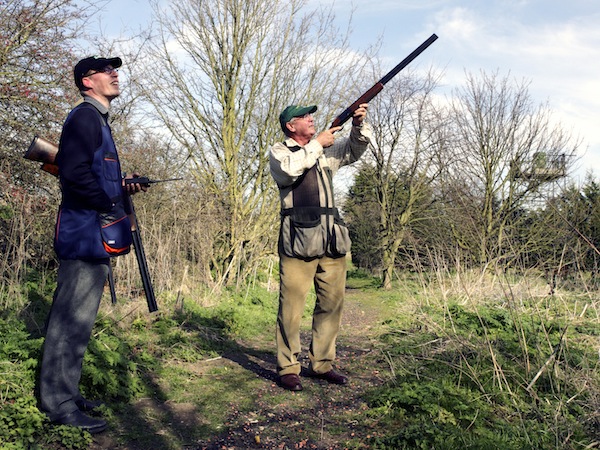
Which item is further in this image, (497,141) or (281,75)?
(497,141)

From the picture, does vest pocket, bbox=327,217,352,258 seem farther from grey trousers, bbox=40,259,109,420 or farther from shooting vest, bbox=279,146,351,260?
grey trousers, bbox=40,259,109,420

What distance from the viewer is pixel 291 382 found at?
407cm

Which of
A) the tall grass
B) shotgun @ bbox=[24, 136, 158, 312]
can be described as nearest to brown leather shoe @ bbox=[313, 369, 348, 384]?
the tall grass

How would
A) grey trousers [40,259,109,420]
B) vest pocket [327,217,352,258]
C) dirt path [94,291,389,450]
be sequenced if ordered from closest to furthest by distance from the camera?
1. grey trousers [40,259,109,420]
2. dirt path [94,291,389,450]
3. vest pocket [327,217,352,258]

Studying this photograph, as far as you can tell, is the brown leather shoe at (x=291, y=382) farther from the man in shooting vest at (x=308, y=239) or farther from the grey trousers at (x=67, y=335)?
the grey trousers at (x=67, y=335)

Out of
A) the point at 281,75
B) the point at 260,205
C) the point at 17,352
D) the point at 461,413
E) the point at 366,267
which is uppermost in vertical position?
the point at 281,75

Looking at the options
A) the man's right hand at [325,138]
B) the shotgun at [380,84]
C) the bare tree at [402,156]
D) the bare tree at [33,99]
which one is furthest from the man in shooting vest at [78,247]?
the bare tree at [402,156]

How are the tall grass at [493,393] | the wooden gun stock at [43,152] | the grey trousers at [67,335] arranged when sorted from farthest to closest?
the wooden gun stock at [43,152]
the grey trousers at [67,335]
the tall grass at [493,393]

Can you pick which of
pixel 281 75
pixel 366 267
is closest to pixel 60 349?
pixel 281 75

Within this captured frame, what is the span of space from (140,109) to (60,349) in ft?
28.9

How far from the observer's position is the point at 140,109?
36.1 feet

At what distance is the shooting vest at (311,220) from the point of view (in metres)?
4.09

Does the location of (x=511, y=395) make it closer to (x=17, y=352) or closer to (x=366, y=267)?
(x=17, y=352)

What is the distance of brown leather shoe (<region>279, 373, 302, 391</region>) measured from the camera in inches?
160
